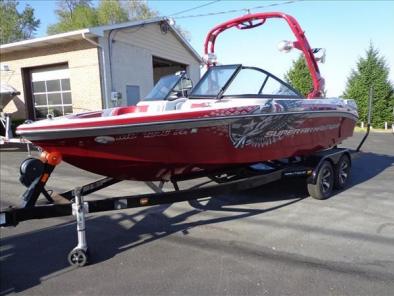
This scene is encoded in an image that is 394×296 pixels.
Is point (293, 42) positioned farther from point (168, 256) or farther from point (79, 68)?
point (79, 68)

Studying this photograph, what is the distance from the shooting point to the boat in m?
4.03

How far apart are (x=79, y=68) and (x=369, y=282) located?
12.8 metres

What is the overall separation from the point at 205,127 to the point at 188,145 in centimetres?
30

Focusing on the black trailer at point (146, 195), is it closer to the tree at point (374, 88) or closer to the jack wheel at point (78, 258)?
the jack wheel at point (78, 258)

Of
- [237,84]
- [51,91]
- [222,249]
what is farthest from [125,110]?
[51,91]

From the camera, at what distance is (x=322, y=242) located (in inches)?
171

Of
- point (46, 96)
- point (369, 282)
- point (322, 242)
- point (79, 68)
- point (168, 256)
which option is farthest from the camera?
point (46, 96)

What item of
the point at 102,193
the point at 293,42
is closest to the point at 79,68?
the point at 102,193

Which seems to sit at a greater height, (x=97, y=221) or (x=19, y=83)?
(x=19, y=83)

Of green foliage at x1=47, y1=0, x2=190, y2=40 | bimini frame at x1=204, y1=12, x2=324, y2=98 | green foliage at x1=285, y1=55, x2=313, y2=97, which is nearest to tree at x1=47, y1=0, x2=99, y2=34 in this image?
green foliage at x1=47, y1=0, x2=190, y2=40

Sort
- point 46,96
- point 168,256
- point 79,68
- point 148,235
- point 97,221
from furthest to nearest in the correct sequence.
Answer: point 46,96, point 79,68, point 97,221, point 148,235, point 168,256

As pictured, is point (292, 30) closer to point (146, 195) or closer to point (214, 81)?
point (214, 81)

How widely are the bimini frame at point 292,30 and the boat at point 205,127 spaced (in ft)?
0.06

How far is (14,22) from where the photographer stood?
46.5m
